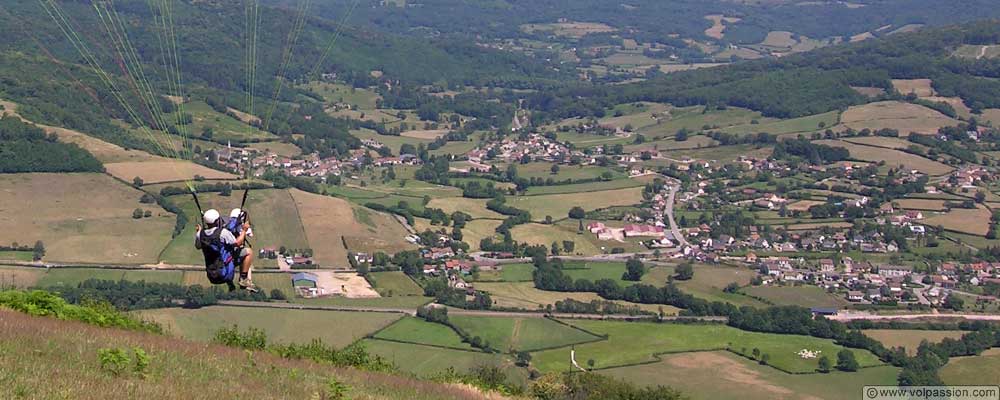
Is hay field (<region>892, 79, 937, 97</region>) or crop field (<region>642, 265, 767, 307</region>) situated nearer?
crop field (<region>642, 265, 767, 307</region>)

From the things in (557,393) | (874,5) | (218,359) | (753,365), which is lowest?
(753,365)

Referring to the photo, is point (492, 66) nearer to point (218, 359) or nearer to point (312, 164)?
point (312, 164)

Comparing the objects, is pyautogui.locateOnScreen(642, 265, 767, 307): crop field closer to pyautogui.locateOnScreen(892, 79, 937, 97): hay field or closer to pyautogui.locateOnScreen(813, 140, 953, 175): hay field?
pyautogui.locateOnScreen(813, 140, 953, 175): hay field

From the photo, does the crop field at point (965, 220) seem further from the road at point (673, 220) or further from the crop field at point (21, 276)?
the crop field at point (21, 276)

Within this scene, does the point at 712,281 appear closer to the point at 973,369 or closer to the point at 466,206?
the point at 973,369

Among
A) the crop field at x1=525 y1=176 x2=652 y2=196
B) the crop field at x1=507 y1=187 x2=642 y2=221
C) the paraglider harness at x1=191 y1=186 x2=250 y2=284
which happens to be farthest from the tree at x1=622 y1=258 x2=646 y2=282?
the paraglider harness at x1=191 y1=186 x2=250 y2=284

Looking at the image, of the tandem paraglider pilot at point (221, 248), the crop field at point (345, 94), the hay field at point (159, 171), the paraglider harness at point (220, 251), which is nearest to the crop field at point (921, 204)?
the hay field at point (159, 171)

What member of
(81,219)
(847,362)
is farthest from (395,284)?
(847,362)

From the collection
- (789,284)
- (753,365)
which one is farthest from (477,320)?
(789,284)
